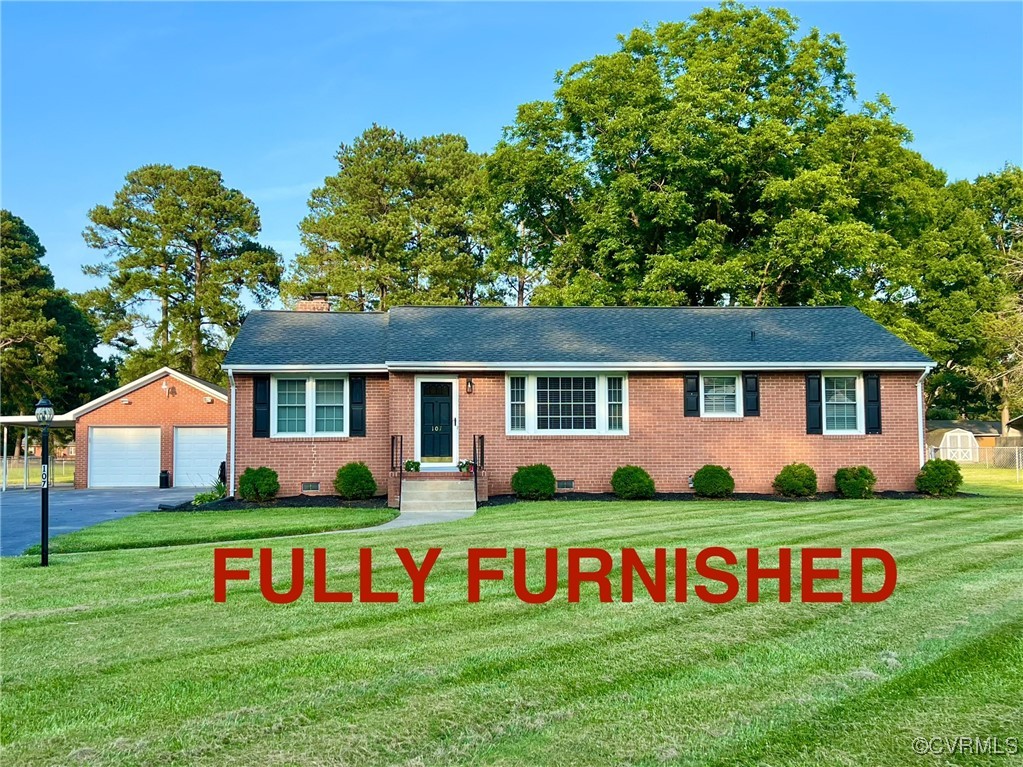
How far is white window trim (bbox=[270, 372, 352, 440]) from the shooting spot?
62.8ft

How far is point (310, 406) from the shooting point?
19.3m

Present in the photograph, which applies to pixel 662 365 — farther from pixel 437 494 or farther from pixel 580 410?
pixel 437 494

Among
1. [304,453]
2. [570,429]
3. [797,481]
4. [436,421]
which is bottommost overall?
[797,481]

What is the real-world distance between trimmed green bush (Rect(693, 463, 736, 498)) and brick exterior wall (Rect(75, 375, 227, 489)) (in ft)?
54.3

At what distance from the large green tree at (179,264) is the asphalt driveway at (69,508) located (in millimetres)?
18059

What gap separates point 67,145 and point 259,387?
718cm

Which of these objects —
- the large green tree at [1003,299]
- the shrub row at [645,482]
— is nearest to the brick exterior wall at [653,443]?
the shrub row at [645,482]

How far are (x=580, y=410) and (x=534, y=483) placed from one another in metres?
2.21

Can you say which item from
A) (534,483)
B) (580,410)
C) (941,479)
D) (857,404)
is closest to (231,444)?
(534,483)

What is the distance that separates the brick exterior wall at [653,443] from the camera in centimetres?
1903

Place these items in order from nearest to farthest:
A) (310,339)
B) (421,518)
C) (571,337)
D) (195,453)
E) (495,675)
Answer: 1. (495,675)
2. (421,518)
3. (310,339)
4. (571,337)
5. (195,453)

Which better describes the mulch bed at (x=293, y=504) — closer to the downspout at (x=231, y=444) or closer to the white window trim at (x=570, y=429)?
the downspout at (x=231, y=444)

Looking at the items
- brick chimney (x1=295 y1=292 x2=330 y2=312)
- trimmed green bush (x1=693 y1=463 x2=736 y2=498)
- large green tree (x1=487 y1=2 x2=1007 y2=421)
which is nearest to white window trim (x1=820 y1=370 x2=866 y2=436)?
trimmed green bush (x1=693 y1=463 x2=736 y2=498)

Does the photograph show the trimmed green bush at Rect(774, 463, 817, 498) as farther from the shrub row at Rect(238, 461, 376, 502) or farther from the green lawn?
the shrub row at Rect(238, 461, 376, 502)
